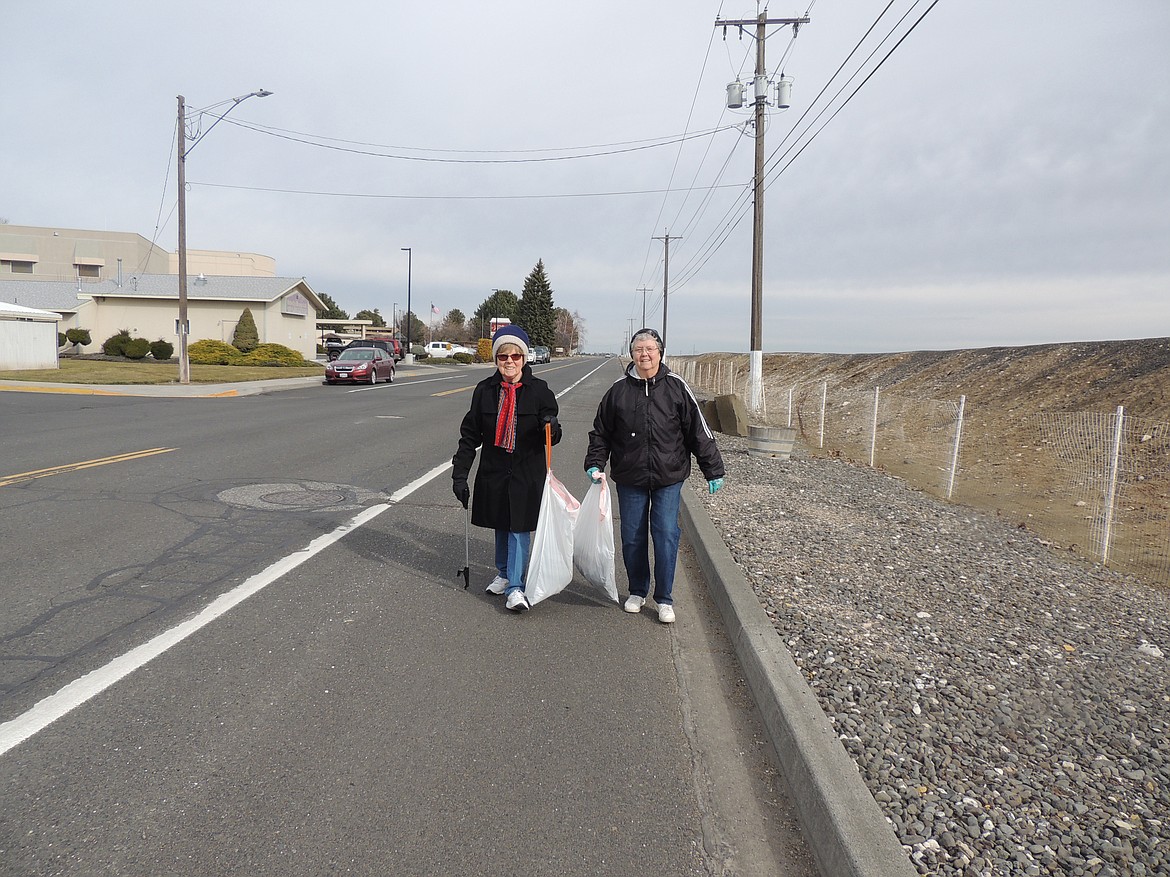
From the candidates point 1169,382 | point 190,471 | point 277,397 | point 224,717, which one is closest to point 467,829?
point 224,717

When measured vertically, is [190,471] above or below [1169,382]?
below

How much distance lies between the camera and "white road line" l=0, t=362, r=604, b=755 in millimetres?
3389

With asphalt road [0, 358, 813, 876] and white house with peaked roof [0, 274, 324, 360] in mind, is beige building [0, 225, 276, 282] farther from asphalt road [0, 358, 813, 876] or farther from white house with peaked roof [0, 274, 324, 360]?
asphalt road [0, 358, 813, 876]

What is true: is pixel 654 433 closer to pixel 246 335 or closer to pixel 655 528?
pixel 655 528

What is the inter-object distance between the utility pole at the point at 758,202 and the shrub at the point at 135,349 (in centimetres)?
3196

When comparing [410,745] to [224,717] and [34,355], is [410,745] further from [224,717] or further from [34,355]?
[34,355]

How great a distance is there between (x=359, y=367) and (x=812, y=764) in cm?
2936

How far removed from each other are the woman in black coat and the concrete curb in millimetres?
1402

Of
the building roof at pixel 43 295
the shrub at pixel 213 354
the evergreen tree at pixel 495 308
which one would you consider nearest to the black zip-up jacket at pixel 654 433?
the shrub at pixel 213 354

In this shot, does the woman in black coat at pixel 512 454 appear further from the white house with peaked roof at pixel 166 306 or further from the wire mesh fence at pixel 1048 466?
the white house with peaked roof at pixel 166 306

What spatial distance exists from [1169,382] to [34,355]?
35.3 metres

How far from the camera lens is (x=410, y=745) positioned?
3.39 meters

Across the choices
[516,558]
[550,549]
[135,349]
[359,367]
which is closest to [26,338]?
[135,349]

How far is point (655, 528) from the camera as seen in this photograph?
525 cm
